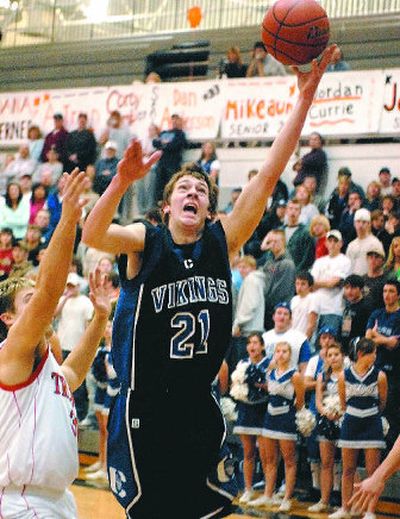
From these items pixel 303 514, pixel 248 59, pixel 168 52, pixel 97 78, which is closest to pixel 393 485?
pixel 303 514

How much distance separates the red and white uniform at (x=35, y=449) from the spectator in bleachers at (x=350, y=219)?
755 cm

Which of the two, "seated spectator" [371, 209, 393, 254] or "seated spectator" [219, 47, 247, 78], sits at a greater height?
"seated spectator" [219, 47, 247, 78]

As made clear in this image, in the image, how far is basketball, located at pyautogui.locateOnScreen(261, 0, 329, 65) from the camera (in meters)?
4.96

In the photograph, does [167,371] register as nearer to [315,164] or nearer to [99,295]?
[99,295]

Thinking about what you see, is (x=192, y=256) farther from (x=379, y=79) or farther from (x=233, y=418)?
(x=379, y=79)

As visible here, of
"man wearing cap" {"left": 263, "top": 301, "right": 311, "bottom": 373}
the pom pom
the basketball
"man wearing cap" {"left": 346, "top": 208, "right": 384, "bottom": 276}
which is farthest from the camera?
"man wearing cap" {"left": 346, "top": 208, "right": 384, "bottom": 276}

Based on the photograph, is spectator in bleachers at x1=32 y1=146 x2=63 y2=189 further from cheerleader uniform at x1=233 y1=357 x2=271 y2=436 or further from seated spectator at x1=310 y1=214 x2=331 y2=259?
cheerleader uniform at x1=233 y1=357 x2=271 y2=436

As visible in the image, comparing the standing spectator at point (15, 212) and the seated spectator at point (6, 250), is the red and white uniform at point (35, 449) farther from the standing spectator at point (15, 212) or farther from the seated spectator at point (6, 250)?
the standing spectator at point (15, 212)

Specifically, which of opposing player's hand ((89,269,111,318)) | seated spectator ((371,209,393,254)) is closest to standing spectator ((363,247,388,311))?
seated spectator ((371,209,393,254))

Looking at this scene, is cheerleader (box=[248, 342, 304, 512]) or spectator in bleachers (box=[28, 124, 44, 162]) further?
spectator in bleachers (box=[28, 124, 44, 162])

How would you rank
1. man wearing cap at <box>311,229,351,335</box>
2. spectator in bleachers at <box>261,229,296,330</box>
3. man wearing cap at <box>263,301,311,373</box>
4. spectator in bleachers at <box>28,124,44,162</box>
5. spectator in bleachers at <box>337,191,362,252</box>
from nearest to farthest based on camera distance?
1. man wearing cap at <box>263,301,311,373</box>
2. man wearing cap at <box>311,229,351,335</box>
3. spectator in bleachers at <box>261,229,296,330</box>
4. spectator in bleachers at <box>337,191,362,252</box>
5. spectator in bleachers at <box>28,124,44,162</box>

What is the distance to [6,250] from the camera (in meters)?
13.9

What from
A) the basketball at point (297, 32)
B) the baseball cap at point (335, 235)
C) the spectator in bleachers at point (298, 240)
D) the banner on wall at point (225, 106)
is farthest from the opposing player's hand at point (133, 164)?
the banner on wall at point (225, 106)

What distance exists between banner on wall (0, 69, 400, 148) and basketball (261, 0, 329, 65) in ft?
25.9
